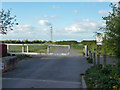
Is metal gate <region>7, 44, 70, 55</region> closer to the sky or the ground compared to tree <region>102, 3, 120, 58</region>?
closer to the ground

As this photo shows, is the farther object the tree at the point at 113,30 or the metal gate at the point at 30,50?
the metal gate at the point at 30,50

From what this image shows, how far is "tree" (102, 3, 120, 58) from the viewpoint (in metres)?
8.05

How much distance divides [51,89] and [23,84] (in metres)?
1.57

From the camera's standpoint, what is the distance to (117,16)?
8719mm

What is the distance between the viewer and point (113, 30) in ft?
27.0

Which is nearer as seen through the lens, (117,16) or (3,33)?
(117,16)

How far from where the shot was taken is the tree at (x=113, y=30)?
8.05m

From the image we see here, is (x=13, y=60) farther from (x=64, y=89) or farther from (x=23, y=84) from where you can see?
(x=64, y=89)

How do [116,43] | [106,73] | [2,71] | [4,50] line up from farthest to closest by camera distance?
1. [4,50]
2. [2,71]
3. [106,73]
4. [116,43]

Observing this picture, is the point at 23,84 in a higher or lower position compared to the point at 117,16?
lower

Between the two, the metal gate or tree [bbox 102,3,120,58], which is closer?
tree [bbox 102,3,120,58]

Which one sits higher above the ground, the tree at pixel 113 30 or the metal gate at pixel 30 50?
the tree at pixel 113 30

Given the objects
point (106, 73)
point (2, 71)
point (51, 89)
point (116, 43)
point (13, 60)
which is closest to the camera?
point (51, 89)

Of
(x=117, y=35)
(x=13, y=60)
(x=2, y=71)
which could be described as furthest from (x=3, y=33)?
(x=117, y=35)
